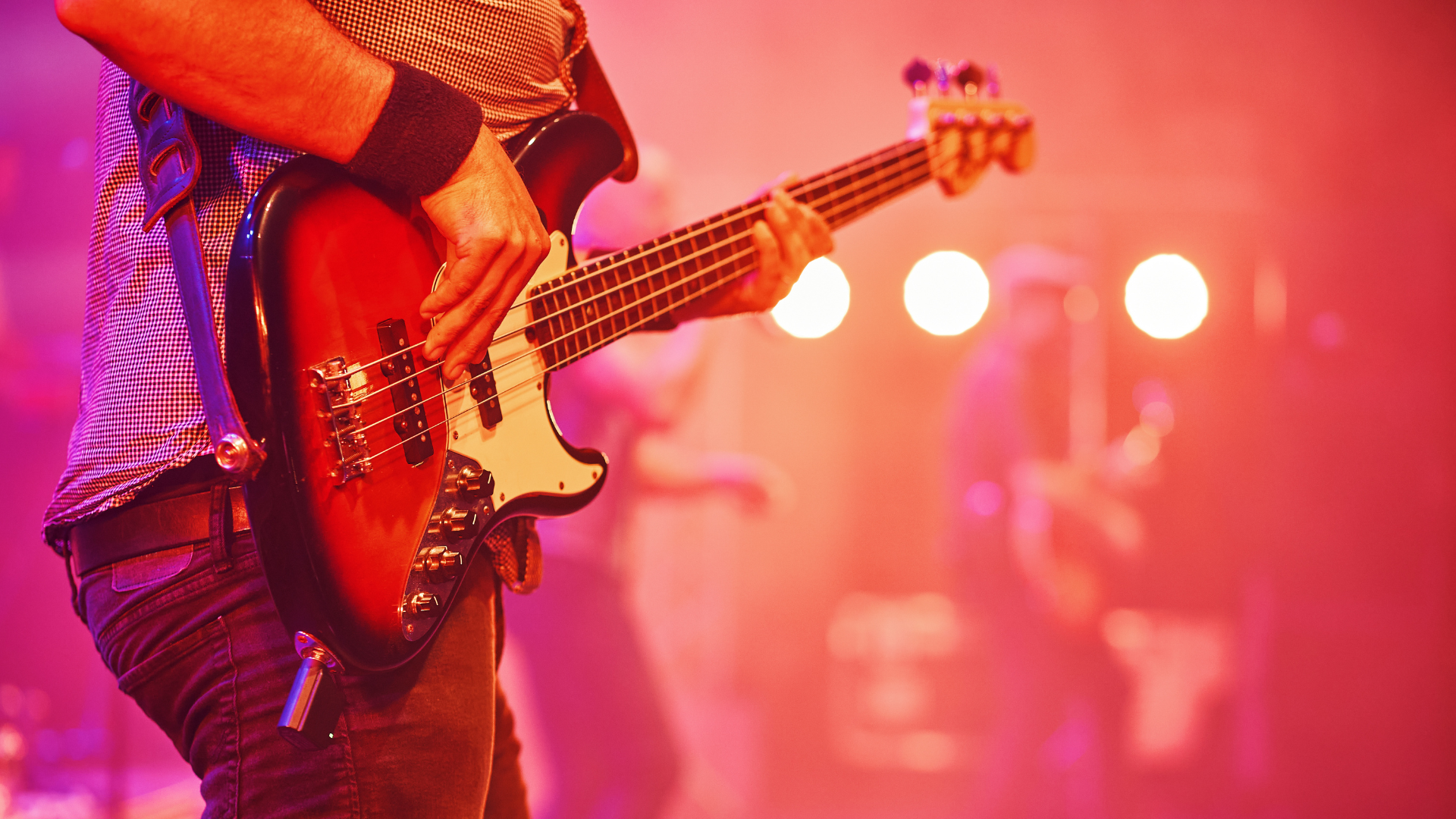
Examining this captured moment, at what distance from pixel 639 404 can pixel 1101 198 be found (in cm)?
309

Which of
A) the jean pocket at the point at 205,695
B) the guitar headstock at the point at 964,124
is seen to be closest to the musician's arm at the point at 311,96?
the jean pocket at the point at 205,695

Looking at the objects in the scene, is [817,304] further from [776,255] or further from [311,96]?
[311,96]

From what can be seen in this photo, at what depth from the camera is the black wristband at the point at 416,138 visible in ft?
3.42

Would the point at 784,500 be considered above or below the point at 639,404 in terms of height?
below

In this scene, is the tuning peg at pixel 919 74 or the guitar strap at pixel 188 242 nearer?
the guitar strap at pixel 188 242

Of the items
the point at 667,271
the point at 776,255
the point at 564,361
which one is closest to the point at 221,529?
the point at 564,361

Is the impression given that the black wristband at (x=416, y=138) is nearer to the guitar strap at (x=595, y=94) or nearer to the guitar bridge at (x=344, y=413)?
the guitar bridge at (x=344, y=413)

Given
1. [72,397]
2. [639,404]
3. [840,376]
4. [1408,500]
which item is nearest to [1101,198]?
[840,376]

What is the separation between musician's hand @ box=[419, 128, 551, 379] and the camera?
1.08 meters

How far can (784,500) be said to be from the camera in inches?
205

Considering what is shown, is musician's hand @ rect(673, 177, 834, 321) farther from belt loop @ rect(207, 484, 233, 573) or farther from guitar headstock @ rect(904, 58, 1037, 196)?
belt loop @ rect(207, 484, 233, 573)

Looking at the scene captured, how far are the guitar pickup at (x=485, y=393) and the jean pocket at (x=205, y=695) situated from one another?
37 cm

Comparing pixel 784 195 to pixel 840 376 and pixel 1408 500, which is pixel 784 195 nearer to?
pixel 840 376

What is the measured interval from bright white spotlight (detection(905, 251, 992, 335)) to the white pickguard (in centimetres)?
407
